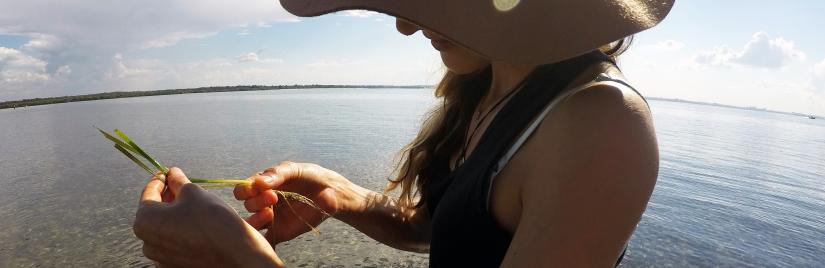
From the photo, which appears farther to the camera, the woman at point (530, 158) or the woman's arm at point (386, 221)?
the woman's arm at point (386, 221)

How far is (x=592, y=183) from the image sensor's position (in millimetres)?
874

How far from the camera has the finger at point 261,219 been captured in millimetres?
1764

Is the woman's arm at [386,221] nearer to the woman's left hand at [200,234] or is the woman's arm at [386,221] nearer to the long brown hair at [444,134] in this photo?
the long brown hair at [444,134]

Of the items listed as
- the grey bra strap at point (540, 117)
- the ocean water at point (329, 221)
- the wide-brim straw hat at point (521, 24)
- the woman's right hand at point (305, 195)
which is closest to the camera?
the wide-brim straw hat at point (521, 24)

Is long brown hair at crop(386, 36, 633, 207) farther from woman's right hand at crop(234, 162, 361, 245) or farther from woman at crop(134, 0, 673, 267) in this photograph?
woman at crop(134, 0, 673, 267)

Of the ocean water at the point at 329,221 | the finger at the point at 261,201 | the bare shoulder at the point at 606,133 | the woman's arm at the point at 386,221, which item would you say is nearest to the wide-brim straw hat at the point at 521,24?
the bare shoulder at the point at 606,133

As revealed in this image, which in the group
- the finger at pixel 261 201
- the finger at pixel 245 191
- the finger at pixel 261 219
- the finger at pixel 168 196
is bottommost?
the finger at pixel 261 219

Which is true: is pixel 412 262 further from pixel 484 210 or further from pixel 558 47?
pixel 558 47

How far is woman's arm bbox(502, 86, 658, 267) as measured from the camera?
876 millimetres

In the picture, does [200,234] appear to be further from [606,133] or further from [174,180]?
[606,133]

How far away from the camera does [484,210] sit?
3.76 feet

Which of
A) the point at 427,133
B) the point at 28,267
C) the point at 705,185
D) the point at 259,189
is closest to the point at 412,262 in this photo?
the point at 427,133

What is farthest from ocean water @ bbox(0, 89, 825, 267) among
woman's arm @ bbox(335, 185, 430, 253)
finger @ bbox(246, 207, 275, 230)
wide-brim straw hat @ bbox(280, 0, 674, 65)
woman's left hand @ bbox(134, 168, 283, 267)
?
wide-brim straw hat @ bbox(280, 0, 674, 65)

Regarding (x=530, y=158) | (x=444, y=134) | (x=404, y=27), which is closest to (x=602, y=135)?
(x=530, y=158)
